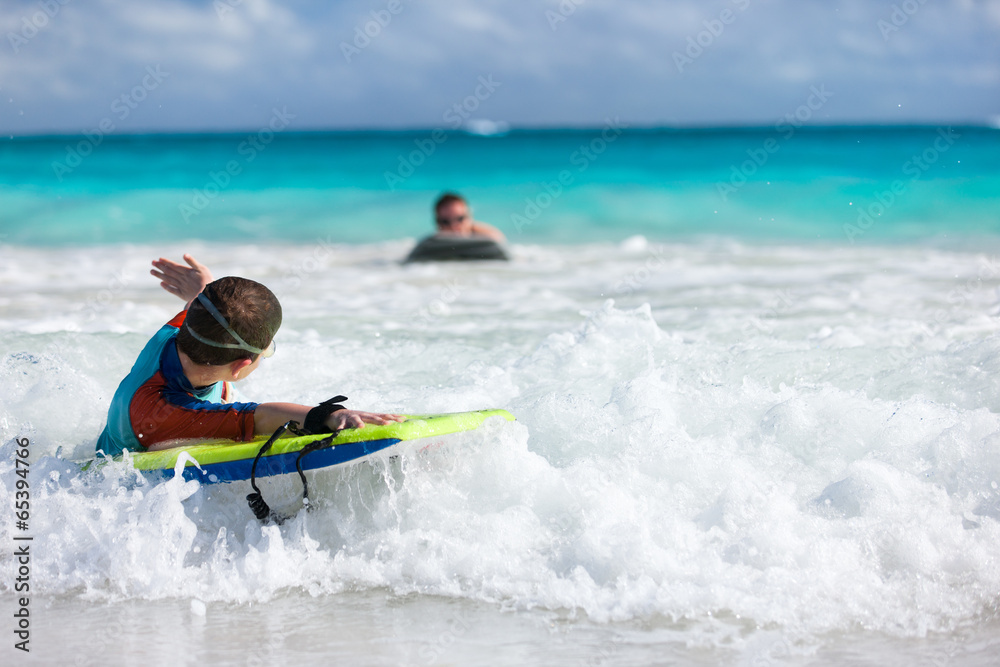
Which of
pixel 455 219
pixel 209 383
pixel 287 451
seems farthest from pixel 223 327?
pixel 455 219

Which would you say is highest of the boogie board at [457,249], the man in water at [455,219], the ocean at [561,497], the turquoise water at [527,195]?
the turquoise water at [527,195]

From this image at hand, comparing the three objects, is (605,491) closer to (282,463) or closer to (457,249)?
(282,463)

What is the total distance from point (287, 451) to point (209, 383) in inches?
19.9

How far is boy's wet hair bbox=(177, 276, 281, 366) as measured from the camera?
10.0 ft

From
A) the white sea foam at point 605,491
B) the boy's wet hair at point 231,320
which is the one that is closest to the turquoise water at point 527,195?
the white sea foam at point 605,491

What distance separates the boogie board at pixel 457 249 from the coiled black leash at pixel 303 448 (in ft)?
25.3

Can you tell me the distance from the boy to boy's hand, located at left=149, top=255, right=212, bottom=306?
0.37m

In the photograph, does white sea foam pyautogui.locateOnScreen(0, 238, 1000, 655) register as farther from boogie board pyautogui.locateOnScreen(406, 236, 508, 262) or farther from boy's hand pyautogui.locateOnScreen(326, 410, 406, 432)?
boogie board pyautogui.locateOnScreen(406, 236, 508, 262)

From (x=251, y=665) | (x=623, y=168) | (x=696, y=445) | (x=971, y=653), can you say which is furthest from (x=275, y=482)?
(x=623, y=168)

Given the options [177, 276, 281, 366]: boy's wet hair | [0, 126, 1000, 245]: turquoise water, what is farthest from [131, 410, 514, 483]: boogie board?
[0, 126, 1000, 245]: turquoise water

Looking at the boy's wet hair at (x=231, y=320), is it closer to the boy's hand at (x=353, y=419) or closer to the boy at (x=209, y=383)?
the boy at (x=209, y=383)

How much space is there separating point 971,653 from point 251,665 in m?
2.11

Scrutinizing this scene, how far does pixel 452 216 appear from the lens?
1159 centimetres

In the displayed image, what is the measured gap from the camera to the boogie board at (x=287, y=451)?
9.57 ft
